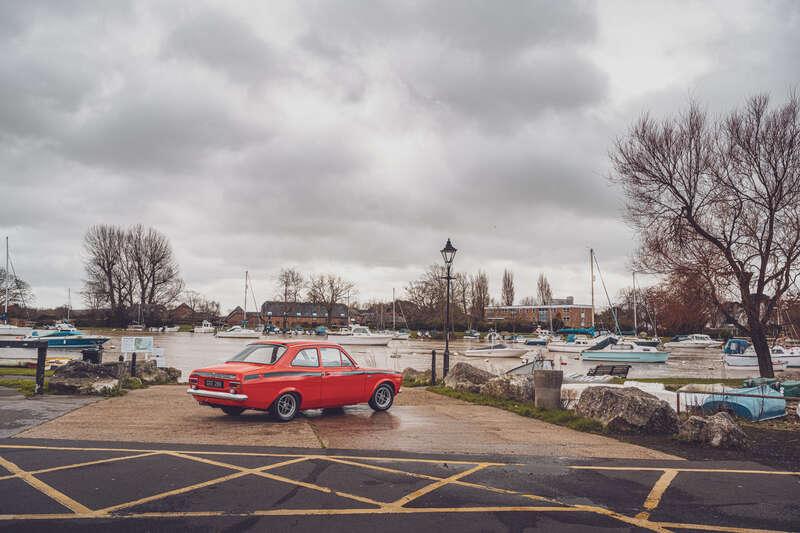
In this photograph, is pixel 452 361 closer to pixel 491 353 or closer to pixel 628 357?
pixel 491 353

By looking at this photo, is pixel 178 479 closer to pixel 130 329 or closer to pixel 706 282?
pixel 706 282

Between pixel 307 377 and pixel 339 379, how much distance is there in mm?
791

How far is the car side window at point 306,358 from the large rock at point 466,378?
6.47 m

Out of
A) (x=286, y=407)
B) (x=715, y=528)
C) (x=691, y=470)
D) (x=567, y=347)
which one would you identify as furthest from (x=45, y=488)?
(x=567, y=347)

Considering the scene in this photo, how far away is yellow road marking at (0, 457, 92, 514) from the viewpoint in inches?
214

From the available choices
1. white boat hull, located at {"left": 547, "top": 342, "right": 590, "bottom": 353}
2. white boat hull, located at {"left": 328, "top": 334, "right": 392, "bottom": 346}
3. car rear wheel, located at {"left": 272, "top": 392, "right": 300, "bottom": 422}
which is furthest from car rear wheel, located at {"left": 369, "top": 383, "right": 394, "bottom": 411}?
white boat hull, located at {"left": 328, "top": 334, "right": 392, "bottom": 346}

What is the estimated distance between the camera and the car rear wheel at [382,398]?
41.5 feet

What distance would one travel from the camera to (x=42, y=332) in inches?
1909

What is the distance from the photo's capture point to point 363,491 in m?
6.40

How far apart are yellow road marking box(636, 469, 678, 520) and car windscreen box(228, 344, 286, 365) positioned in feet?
21.8

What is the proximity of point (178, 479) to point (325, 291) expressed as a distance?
9818cm

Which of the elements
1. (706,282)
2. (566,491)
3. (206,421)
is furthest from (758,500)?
(706,282)

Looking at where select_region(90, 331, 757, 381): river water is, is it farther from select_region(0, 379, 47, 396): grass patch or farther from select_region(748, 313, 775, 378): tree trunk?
select_region(748, 313, 775, 378): tree trunk

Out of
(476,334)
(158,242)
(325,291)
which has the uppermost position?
(158,242)
